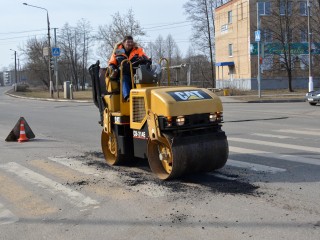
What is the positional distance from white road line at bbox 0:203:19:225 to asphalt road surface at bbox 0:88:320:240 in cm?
1

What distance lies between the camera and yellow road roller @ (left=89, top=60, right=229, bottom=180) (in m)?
6.29

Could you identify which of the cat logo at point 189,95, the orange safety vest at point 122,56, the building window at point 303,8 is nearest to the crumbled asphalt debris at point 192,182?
the cat logo at point 189,95

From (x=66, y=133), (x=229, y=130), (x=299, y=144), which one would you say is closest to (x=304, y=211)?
(x=299, y=144)

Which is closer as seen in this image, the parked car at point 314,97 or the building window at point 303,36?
the parked car at point 314,97

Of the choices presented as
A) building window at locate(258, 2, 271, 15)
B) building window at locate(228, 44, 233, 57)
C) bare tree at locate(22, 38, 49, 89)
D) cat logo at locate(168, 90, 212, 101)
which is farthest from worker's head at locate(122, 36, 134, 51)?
bare tree at locate(22, 38, 49, 89)

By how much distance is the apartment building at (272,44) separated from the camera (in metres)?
43.5

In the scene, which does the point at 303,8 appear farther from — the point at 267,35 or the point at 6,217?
the point at 6,217

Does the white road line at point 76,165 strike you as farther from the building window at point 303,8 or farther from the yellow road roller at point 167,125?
the building window at point 303,8

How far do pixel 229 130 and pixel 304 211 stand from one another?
324 inches

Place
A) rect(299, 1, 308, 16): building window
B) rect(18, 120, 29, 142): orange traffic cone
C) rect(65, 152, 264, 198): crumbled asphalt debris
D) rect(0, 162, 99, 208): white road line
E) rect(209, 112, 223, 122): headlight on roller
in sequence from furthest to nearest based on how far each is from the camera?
rect(299, 1, 308, 16): building window → rect(18, 120, 29, 142): orange traffic cone → rect(209, 112, 223, 122): headlight on roller → rect(65, 152, 264, 198): crumbled asphalt debris → rect(0, 162, 99, 208): white road line

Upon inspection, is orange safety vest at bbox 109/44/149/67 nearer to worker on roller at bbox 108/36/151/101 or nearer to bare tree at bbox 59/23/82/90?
worker on roller at bbox 108/36/151/101

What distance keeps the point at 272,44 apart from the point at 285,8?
3.89 metres

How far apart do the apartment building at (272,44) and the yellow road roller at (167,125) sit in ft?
121

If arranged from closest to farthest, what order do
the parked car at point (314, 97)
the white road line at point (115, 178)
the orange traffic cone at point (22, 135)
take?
the white road line at point (115, 178) < the orange traffic cone at point (22, 135) < the parked car at point (314, 97)
